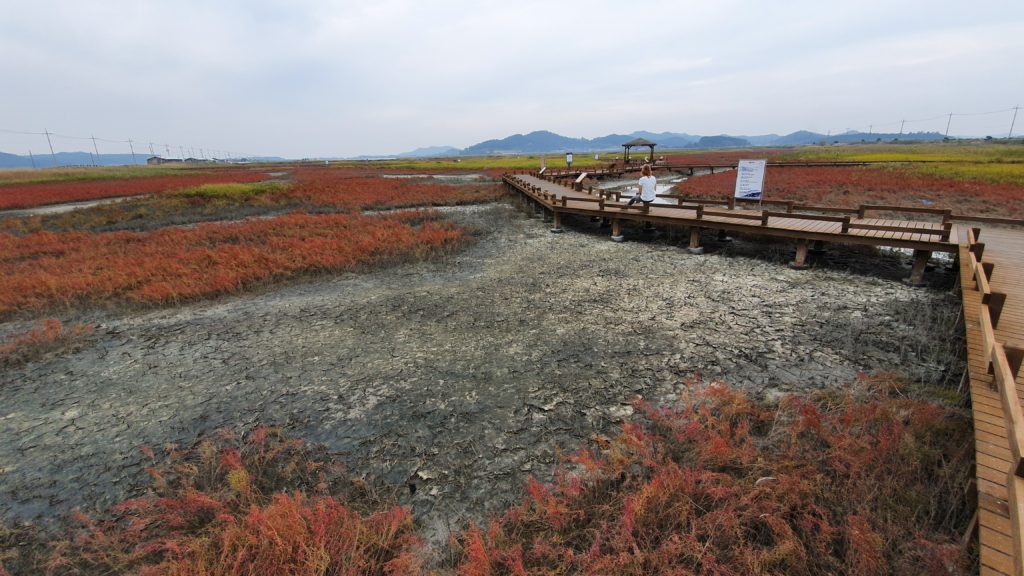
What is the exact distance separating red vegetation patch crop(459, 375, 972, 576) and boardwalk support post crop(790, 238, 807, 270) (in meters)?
6.61

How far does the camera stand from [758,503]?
3.67 m

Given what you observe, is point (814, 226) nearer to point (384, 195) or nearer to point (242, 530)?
point (242, 530)

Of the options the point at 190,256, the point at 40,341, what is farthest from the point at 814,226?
the point at 190,256

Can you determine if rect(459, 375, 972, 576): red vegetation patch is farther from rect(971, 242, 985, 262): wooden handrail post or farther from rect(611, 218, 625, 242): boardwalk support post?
rect(611, 218, 625, 242): boardwalk support post

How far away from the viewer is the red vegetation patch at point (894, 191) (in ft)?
59.8

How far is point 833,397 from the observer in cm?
532

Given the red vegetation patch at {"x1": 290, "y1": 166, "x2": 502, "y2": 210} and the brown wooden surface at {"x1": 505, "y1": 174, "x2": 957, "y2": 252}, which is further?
the red vegetation patch at {"x1": 290, "y1": 166, "x2": 502, "y2": 210}

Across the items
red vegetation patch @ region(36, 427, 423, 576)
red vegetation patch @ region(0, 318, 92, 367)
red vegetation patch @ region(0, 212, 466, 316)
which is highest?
red vegetation patch @ region(0, 212, 466, 316)

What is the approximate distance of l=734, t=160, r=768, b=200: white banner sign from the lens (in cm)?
A: 1349

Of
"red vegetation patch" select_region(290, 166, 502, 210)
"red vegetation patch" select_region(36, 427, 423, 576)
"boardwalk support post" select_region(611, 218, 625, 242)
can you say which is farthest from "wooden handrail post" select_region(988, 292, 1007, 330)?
"red vegetation patch" select_region(290, 166, 502, 210)

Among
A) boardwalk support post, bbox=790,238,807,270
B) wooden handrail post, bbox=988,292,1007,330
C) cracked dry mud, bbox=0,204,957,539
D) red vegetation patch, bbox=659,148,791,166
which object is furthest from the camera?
red vegetation patch, bbox=659,148,791,166

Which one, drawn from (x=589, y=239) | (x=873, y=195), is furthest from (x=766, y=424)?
(x=873, y=195)

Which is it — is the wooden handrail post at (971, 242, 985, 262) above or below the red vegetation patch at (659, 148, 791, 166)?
below

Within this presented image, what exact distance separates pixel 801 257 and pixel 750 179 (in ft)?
14.1
